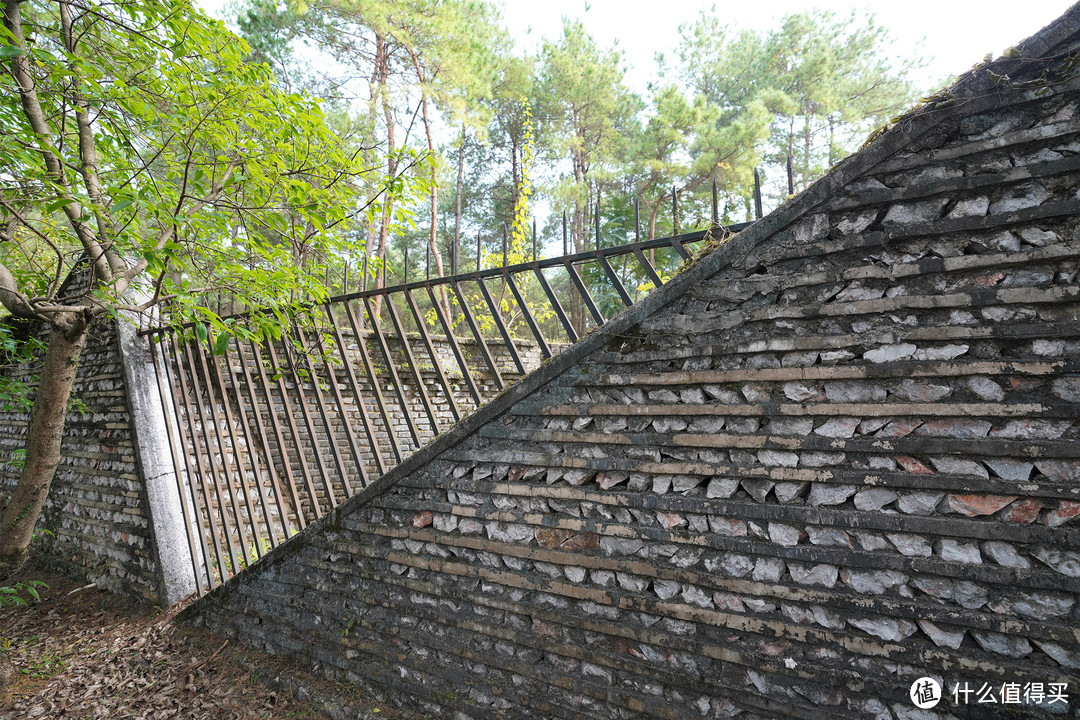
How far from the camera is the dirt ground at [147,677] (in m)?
2.96

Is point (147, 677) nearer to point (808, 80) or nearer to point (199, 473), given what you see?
point (199, 473)

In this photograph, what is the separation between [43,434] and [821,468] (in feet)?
14.5

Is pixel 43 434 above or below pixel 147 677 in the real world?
above

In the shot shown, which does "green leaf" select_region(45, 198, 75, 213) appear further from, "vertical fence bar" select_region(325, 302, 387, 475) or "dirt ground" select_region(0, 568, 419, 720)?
"dirt ground" select_region(0, 568, 419, 720)

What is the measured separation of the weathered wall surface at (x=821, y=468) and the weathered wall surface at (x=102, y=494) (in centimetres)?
340

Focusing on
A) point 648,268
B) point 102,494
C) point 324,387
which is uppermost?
point 648,268

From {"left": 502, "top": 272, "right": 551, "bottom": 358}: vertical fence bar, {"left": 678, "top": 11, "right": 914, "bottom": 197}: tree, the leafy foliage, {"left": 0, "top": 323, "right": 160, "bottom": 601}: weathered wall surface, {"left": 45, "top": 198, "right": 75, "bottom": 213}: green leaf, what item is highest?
{"left": 678, "top": 11, "right": 914, "bottom": 197}: tree

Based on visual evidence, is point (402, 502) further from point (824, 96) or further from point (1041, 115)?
point (824, 96)

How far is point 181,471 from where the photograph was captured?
421 cm

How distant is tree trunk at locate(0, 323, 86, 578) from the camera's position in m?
2.96

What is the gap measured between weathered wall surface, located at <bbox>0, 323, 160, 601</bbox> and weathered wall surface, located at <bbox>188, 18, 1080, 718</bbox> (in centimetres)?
340

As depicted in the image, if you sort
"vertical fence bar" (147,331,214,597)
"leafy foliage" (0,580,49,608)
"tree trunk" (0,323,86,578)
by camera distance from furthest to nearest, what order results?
"leafy foliage" (0,580,49,608) < "vertical fence bar" (147,331,214,597) < "tree trunk" (0,323,86,578)

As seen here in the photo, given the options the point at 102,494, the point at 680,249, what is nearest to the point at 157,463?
the point at 102,494

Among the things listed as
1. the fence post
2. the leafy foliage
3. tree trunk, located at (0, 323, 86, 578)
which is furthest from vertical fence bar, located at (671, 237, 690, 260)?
the leafy foliage
